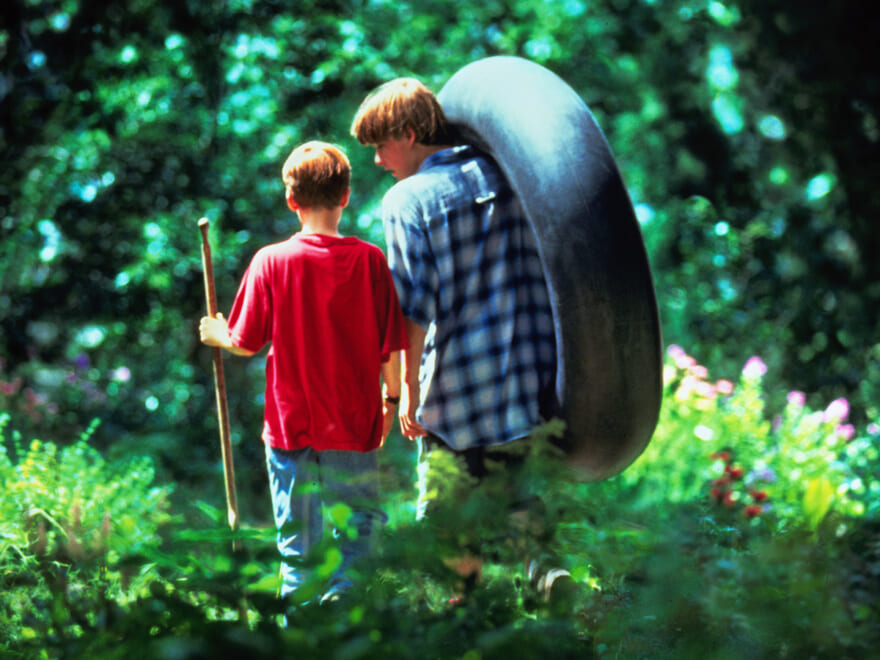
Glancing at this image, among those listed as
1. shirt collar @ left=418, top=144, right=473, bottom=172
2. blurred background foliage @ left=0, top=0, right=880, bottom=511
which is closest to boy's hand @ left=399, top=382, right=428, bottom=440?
shirt collar @ left=418, top=144, right=473, bottom=172

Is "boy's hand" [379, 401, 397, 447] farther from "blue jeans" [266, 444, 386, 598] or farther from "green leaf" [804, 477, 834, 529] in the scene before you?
"green leaf" [804, 477, 834, 529]

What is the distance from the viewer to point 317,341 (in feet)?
8.87

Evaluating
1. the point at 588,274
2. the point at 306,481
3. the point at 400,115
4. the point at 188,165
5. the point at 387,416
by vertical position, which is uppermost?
the point at 188,165

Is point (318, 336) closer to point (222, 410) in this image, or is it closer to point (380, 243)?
point (222, 410)

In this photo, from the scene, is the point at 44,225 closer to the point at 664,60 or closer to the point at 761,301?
the point at 664,60

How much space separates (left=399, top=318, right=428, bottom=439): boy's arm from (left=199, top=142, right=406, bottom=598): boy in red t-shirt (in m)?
0.04

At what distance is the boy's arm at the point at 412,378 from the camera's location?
2.75 metres

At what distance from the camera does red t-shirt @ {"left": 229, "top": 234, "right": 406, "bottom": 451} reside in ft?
8.78

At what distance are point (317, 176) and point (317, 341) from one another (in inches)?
18.6

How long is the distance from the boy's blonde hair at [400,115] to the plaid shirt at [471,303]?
20 centimetres

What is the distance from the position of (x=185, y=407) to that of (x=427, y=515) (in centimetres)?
418

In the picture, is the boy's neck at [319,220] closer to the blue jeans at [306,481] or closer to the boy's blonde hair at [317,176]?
the boy's blonde hair at [317,176]

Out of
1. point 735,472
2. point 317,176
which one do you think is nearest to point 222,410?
point 317,176

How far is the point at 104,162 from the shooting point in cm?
524
